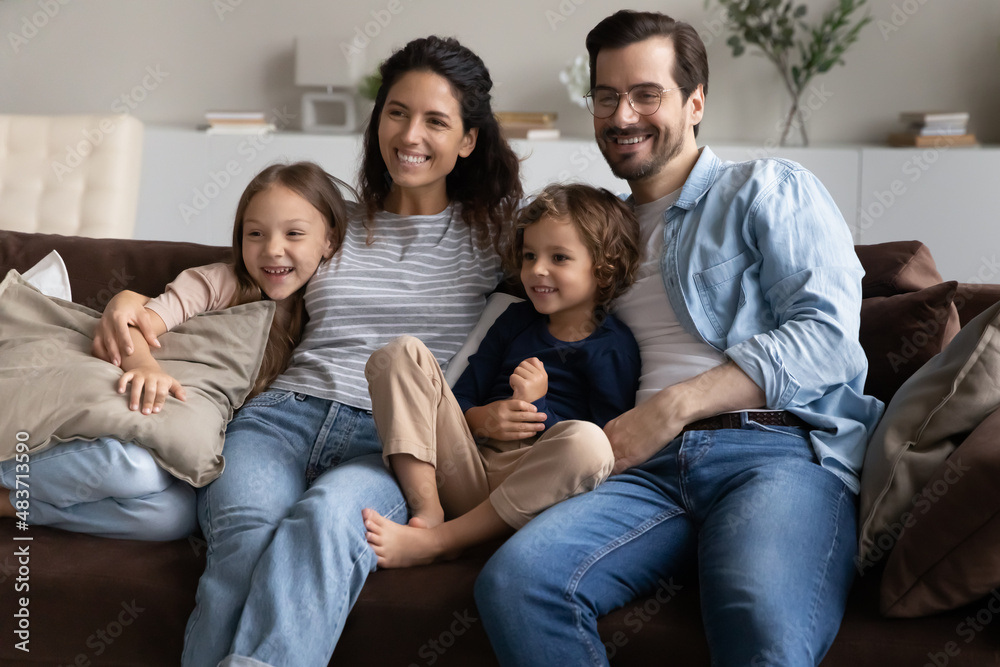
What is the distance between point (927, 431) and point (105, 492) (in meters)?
1.28

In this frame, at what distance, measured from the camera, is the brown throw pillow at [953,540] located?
1.15 m

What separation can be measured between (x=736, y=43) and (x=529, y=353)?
8.16ft

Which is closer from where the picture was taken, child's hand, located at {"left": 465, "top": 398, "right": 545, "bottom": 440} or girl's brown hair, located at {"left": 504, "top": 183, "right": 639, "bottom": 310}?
child's hand, located at {"left": 465, "top": 398, "right": 545, "bottom": 440}

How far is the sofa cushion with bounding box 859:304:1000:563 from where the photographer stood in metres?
1.29

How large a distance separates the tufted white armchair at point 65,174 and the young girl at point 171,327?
4.79ft

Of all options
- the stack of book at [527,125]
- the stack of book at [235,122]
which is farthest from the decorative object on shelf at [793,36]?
the stack of book at [235,122]

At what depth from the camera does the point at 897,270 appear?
1686 mm

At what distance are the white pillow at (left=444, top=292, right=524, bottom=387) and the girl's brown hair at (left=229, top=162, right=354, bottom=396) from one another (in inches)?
13.1

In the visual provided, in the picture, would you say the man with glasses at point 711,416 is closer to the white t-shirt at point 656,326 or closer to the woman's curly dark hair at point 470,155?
the white t-shirt at point 656,326
